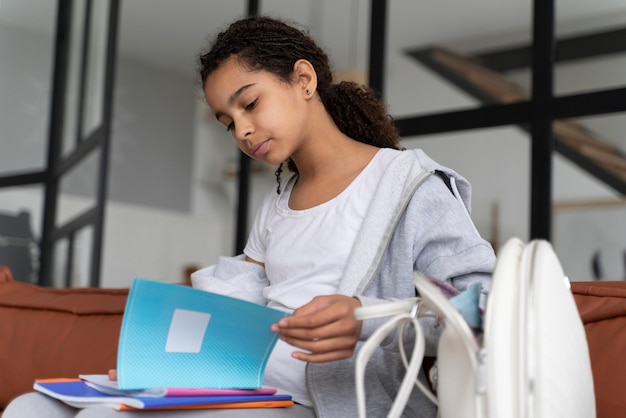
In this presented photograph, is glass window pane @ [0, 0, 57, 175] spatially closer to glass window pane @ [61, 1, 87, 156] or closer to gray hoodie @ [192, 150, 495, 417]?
glass window pane @ [61, 1, 87, 156]

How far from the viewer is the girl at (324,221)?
3.07ft

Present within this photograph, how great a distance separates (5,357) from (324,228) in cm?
91

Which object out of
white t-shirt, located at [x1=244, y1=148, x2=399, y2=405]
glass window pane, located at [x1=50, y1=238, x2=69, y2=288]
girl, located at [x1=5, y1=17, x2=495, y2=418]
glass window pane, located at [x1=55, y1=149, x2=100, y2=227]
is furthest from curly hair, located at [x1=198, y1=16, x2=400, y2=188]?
glass window pane, located at [x1=50, y1=238, x2=69, y2=288]

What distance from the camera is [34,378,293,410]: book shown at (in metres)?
0.80

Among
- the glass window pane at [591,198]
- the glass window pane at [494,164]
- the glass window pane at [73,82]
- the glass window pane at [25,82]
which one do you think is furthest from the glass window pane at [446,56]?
the glass window pane at [25,82]

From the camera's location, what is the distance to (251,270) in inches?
49.3

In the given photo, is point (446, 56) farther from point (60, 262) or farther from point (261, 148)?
point (60, 262)

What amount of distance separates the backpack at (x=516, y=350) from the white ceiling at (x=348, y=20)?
33.9 inches

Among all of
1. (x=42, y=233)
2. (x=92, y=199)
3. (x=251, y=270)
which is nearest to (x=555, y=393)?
(x=251, y=270)

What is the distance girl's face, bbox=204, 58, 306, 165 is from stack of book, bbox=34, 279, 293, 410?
343 millimetres

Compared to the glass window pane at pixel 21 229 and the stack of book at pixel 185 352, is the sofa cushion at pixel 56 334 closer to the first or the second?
the stack of book at pixel 185 352

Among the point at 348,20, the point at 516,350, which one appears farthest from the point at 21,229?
the point at 516,350

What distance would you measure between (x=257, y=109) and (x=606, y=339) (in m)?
0.54

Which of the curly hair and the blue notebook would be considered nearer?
the blue notebook
